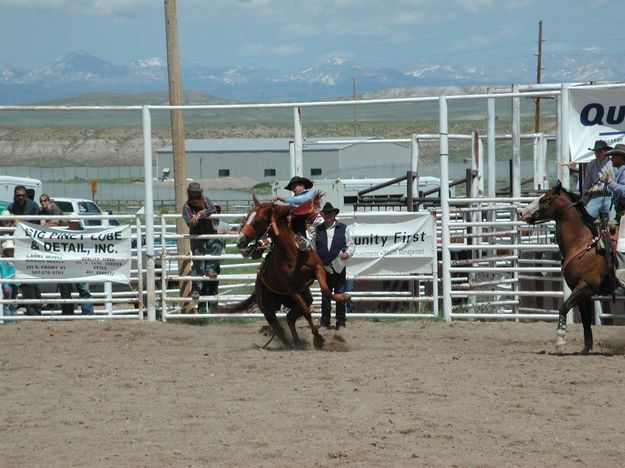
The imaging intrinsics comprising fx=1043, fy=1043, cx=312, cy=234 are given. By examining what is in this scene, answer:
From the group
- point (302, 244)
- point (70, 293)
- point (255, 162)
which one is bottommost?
point (70, 293)

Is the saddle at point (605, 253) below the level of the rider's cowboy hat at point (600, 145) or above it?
below

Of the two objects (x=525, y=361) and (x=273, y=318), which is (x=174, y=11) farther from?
(x=525, y=361)

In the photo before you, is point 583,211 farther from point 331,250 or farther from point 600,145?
point 331,250

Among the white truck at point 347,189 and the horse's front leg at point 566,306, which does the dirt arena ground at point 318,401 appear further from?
the white truck at point 347,189

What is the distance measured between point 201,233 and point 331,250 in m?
2.38

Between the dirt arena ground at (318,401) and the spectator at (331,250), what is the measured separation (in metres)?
0.36

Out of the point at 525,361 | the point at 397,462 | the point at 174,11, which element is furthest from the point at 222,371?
the point at 174,11

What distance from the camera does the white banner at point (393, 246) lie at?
1333 cm

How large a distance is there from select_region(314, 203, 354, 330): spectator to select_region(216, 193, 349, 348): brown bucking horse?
842mm

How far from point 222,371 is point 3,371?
2172 millimetres

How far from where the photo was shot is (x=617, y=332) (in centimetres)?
1205

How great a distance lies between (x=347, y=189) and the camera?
27.6 metres

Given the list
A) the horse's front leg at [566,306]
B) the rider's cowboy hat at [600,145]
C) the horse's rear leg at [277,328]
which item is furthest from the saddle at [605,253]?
the horse's rear leg at [277,328]

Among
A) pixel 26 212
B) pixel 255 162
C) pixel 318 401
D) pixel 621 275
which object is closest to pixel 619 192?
pixel 621 275
